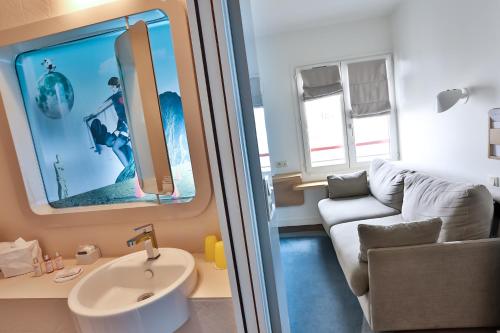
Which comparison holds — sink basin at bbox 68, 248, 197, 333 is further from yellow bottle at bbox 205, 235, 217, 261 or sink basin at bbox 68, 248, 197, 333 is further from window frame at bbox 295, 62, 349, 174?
window frame at bbox 295, 62, 349, 174

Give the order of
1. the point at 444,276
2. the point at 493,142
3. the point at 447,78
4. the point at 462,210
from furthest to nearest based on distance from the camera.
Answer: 1. the point at 447,78
2. the point at 493,142
3. the point at 462,210
4. the point at 444,276

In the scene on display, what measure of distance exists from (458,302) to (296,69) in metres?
2.82

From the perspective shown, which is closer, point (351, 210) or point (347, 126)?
point (351, 210)

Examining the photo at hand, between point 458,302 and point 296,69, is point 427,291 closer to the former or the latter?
point 458,302

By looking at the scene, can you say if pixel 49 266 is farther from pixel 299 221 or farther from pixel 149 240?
pixel 299 221

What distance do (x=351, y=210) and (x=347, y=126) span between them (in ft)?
3.90

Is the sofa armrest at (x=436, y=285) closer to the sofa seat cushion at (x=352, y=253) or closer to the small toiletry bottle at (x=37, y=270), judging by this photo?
the sofa seat cushion at (x=352, y=253)

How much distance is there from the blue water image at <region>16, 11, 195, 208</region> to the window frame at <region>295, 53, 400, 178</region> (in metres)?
2.58

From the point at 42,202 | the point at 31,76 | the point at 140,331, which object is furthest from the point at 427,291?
the point at 31,76

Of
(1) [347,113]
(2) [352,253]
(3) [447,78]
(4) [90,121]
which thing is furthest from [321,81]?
(4) [90,121]

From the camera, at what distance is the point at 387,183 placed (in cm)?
284

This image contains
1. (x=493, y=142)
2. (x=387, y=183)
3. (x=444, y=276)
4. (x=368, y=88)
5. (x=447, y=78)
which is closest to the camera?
(x=444, y=276)

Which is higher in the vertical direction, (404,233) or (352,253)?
(404,233)

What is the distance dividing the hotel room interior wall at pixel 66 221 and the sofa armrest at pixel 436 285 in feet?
3.35
